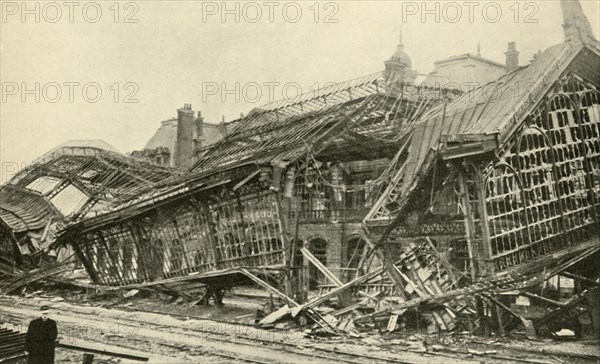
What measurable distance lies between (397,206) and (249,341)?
5635mm

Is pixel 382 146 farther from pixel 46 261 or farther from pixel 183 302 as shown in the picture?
pixel 46 261

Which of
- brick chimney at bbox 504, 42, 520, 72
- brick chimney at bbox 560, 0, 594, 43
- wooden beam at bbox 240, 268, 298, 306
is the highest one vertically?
brick chimney at bbox 504, 42, 520, 72

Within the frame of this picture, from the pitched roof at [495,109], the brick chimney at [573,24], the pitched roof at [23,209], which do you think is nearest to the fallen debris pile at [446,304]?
the pitched roof at [495,109]

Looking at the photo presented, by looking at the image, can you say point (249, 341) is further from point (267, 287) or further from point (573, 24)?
point (573, 24)

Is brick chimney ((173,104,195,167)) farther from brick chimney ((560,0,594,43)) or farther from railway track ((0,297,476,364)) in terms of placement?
brick chimney ((560,0,594,43))

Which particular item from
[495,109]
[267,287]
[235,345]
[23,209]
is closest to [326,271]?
[267,287]

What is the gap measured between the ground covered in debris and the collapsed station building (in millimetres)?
837

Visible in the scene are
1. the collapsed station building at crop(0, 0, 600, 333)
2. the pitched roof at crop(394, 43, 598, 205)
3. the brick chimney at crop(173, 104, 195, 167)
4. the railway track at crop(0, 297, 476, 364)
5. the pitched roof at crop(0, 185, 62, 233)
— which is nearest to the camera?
the railway track at crop(0, 297, 476, 364)

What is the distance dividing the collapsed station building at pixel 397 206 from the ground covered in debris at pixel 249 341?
84 cm

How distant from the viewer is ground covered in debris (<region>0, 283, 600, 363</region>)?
12.3 meters

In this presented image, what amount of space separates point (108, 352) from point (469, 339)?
846 centimetres

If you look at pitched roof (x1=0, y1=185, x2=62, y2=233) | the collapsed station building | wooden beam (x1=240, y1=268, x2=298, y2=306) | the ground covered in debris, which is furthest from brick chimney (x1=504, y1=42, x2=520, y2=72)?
pitched roof (x1=0, y1=185, x2=62, y2=233)

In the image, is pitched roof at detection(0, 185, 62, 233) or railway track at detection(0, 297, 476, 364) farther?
pitched roof at detection(0, 185, 62, 233)

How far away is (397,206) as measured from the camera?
53.0ft
